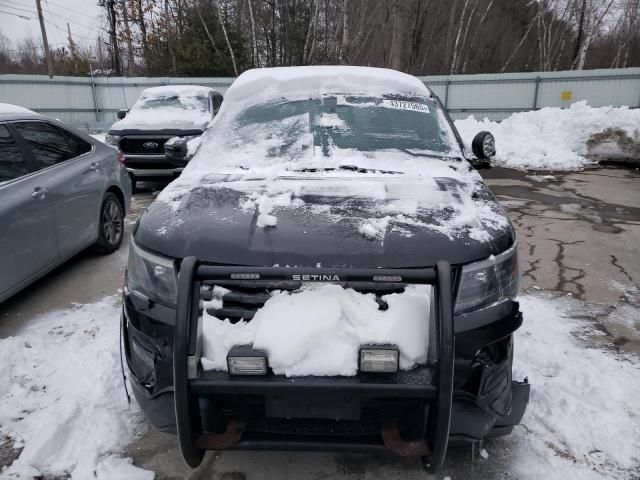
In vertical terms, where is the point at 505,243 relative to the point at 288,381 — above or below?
above

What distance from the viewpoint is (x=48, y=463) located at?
233 cm

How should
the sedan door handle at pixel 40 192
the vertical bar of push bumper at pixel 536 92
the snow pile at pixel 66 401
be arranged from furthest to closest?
the vertical bar of push bumper at pixel 536 92 < the sedan door handle at pixel 40 192 < the snow pile at pixel 66 401

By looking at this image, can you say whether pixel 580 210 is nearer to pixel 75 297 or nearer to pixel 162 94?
pixel 75 297

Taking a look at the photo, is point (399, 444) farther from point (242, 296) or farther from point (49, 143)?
point (49, 143)

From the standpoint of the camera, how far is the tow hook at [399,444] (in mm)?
1725

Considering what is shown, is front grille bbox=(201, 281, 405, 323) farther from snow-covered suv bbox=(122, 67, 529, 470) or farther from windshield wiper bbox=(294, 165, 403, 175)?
windshield wiper bbox=(294, 165, 403, 175)

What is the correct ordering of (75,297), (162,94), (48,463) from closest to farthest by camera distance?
(48,463), (75,297), (162,94)

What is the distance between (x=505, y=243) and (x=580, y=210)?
6082 millimetres

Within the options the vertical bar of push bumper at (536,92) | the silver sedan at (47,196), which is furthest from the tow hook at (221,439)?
the vertical bar of push bumper at (536,92)

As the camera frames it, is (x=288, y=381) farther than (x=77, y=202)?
No

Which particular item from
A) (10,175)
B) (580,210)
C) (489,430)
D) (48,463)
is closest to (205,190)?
(48,463)

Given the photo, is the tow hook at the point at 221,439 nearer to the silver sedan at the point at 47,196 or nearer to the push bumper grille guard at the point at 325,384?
the push bumper grille guard at the point at 325,384

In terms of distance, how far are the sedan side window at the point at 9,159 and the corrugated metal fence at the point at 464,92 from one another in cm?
1486

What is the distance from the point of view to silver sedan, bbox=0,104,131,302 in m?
3.63
